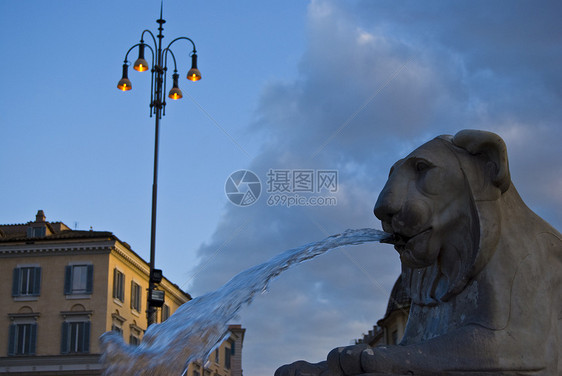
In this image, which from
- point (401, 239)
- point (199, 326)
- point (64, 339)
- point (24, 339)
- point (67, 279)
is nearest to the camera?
point (401, 239)

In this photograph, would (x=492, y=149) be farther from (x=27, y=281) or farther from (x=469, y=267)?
(x=27, y=281)

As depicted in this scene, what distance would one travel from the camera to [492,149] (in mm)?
3801

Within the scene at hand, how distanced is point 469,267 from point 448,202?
0.33 metres

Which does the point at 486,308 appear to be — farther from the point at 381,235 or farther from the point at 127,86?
the point at 127,86

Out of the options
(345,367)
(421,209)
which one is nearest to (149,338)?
(345,367)

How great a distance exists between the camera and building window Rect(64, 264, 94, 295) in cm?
5300

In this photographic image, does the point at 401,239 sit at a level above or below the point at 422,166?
below

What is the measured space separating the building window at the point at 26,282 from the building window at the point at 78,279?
6.54 ft

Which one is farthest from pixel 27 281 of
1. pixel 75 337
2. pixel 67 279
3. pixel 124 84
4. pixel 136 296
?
pixel 124 84

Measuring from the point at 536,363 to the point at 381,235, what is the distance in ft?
3.30

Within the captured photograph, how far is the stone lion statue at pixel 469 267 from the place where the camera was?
3.45 m

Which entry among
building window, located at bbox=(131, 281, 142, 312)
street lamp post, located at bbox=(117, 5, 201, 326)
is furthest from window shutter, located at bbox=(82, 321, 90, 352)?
street lamp post, located at bbox=(117, 5, 201, 326)

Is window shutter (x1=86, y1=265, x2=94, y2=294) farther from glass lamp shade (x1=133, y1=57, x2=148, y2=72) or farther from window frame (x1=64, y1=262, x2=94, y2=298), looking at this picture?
glass lamp shade (x1=133, y1=57, x2=148, y2=72)

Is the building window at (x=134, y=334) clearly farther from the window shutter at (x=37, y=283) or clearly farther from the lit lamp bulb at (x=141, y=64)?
the lit lamp bulb at (x=141, y=64)
